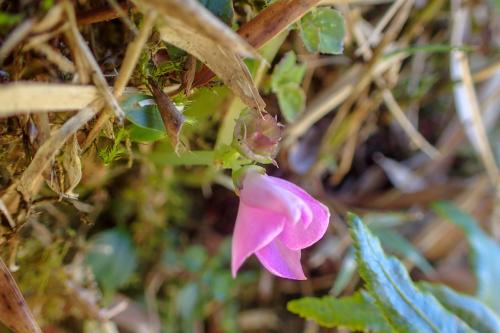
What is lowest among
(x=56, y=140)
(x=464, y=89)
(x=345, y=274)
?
(x=345, y=274)

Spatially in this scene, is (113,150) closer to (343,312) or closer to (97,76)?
(97,76)

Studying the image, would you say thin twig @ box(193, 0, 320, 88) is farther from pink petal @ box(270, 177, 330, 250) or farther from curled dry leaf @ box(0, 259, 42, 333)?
curled dry leaf @ box(0, 259, 42, 333)

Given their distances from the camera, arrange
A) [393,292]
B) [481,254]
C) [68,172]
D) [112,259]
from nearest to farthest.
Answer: [68,172]
[393,292]
[112,259]
[481,254]

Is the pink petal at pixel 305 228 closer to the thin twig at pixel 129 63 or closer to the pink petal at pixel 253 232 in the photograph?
the pink petal at pixel 253 232

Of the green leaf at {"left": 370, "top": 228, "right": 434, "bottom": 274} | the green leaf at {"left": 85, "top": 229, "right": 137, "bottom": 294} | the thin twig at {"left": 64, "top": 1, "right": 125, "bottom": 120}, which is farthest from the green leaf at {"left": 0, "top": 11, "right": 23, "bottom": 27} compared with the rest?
the green leaf at {"left": 370, "top": 228, "right": 434, "bottom": 274}

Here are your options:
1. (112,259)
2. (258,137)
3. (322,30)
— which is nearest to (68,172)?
(258,137)

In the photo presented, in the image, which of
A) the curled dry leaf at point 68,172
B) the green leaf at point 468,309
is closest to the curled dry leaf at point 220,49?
the curled dry leaf at point 68,172
